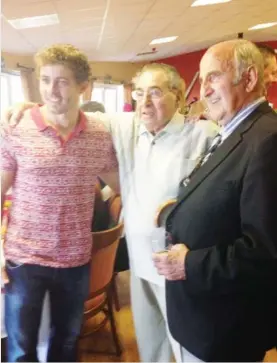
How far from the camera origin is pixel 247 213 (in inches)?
24.8

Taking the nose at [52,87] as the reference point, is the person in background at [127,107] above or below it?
below

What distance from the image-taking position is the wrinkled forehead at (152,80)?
822mm

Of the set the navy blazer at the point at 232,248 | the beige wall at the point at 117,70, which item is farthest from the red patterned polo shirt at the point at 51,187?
the navy blazer at the point at 232,248

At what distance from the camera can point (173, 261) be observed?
0.73 m

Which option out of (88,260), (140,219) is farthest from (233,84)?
(88,260)

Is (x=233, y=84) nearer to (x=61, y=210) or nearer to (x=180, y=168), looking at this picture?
(x=180, y=168)

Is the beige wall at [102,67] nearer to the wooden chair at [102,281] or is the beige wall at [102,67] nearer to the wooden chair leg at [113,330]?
the wooden chair at [102,281]

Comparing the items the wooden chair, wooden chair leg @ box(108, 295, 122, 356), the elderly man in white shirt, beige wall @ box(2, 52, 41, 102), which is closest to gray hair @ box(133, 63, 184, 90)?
the elderly man in white shirt

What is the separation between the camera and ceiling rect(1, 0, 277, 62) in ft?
2.45

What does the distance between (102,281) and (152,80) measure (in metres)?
0.54

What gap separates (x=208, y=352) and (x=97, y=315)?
1.20 ft

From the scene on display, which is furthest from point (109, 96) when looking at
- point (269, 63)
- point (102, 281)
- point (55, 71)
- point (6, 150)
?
point (102, 281)

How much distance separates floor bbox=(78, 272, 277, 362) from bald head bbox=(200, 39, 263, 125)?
0.50 m

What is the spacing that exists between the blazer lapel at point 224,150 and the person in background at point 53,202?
0.80ft
